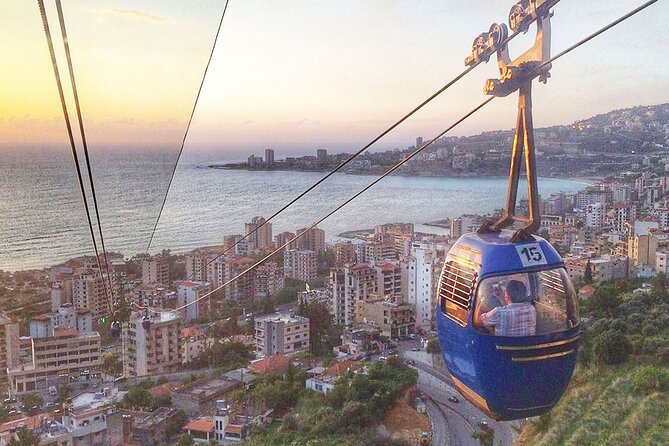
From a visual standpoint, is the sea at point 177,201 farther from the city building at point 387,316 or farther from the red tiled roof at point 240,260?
the city building at point 387,316

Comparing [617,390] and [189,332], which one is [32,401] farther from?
[617,390]

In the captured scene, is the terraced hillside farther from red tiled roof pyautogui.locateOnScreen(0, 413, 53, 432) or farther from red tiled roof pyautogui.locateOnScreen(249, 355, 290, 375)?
red tiled roof pyautogui.locateOnScreen(0, 413, 53, 432)

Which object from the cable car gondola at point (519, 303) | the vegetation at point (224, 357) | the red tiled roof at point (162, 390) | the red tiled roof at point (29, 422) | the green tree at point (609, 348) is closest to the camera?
the cable car gondola at point (519, 303)

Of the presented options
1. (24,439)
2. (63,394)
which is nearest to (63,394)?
(63,394)

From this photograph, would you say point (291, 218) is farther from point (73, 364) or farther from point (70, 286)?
point (73, 364)

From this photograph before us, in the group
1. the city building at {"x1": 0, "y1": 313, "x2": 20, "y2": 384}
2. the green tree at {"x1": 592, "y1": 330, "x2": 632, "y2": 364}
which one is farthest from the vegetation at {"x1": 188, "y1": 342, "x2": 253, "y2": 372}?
the green tree at {"x1": 592, "y1": 330, "x2": 632, "y2": 364}

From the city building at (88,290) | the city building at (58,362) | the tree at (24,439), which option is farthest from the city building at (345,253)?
the tree at (24,439)

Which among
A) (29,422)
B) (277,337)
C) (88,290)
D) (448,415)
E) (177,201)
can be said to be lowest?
(448,415)

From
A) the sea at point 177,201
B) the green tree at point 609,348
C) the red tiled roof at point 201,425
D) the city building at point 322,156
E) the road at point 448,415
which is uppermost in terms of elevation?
the city building at point 322,156
